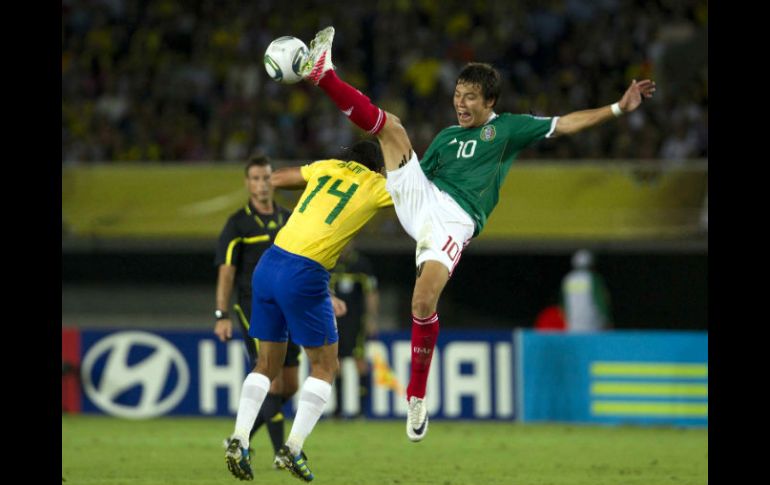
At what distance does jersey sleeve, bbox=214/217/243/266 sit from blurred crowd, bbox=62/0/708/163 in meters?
9.21

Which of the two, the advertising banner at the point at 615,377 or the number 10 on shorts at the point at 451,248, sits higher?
the number 10 on shorts at the point at 451,248

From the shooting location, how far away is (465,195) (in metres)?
9.09

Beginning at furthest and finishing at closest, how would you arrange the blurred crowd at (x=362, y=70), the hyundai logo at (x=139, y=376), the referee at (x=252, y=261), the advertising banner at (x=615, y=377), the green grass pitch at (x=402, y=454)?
the blurred crowd at (x=362, y=70) < the hyundai logo at (x=139, y=376) < the advertising banner at (x=615, y=377) < the referee at (x=252, y=261) < the green grass pitch at (x=402, y=454)

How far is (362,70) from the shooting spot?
2258cm

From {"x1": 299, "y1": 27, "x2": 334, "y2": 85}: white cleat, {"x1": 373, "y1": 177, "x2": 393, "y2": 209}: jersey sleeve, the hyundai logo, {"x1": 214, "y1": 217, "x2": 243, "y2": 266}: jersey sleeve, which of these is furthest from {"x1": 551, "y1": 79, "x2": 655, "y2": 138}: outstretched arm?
the hyundai logo

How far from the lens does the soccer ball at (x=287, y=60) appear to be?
8398 millimetres

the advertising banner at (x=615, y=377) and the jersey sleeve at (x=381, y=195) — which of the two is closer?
the jersey sleeve at (x=381, y=195)

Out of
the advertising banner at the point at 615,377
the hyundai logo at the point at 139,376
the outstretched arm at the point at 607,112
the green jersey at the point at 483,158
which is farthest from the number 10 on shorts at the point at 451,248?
the hyundai logo at the point at 139,376

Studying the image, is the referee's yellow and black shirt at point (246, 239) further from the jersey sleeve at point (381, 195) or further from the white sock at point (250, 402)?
the jersey sleeve at point (381, 195)

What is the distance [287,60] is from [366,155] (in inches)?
47.2

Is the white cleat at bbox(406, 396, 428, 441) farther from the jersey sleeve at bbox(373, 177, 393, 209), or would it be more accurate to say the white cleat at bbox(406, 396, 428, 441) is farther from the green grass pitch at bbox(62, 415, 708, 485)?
the jersey sleeve at bbox(373, 177, 393, 209)

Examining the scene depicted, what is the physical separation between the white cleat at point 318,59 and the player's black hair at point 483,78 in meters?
1.11

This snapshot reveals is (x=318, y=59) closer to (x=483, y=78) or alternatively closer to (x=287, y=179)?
(x=287, y=179)

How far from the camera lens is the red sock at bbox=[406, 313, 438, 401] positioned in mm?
9047
